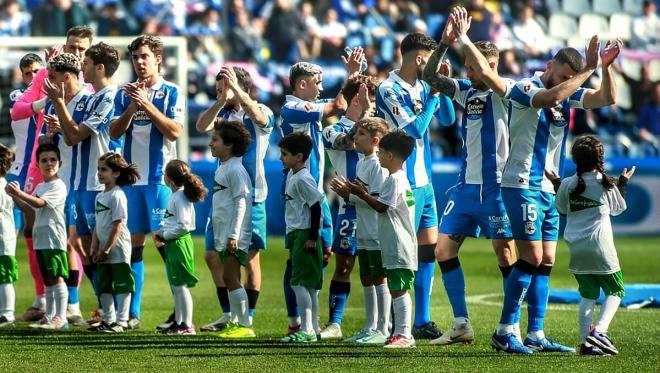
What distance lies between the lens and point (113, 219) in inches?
405

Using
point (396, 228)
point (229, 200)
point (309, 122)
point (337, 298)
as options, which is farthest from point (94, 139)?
point (396, 228)

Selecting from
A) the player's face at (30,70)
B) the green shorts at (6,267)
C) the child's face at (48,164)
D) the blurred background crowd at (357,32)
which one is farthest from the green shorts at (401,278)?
the blurred background crowd at (357,32)

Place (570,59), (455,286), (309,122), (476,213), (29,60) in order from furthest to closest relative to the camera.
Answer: (29,60), (309,122), (455,286), (476,213), (570,59)

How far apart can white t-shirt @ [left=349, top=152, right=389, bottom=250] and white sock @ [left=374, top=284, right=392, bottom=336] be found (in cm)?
34

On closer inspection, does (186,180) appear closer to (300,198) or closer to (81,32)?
(300,198)

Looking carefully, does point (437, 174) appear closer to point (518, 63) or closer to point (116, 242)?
point (518, 63)

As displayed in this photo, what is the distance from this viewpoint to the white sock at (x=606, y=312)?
28.7 ft

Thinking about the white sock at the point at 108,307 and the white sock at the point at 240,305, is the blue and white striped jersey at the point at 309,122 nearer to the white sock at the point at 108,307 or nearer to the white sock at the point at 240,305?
the white sock at the point at 240,305

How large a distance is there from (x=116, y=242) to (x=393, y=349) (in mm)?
2532

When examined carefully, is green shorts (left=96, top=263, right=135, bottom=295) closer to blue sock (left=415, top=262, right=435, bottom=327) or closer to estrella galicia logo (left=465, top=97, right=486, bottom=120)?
blue sock (left=415, top=262, right=435, bottom=327)

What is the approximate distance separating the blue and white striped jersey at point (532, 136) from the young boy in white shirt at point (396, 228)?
2.41 feet

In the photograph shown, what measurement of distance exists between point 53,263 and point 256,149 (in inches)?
73.6

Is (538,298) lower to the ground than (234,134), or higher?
lower

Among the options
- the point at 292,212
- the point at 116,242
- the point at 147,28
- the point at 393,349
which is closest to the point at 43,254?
the point at 116,242
